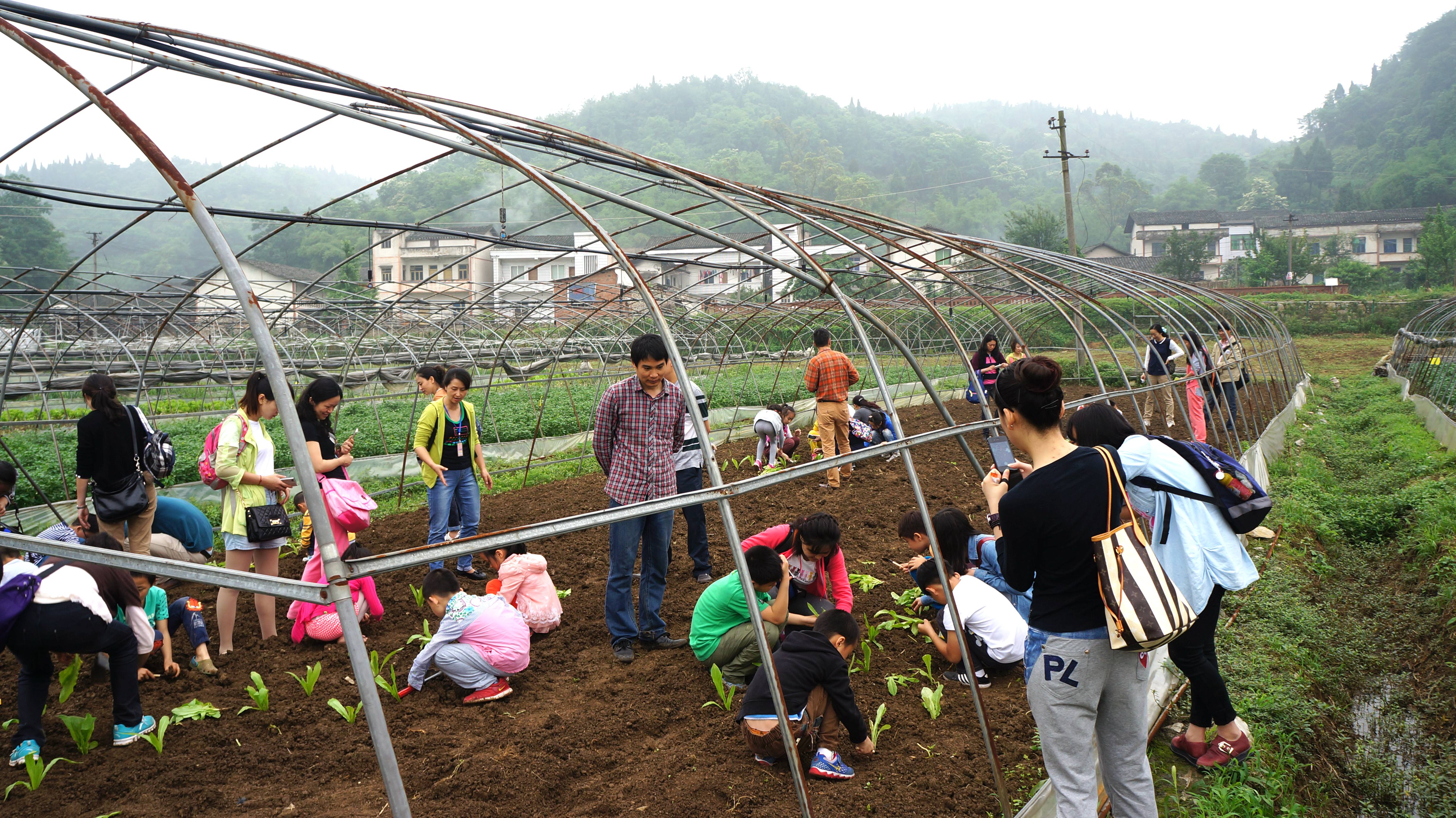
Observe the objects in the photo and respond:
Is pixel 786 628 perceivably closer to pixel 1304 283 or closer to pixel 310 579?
pixel 310 579

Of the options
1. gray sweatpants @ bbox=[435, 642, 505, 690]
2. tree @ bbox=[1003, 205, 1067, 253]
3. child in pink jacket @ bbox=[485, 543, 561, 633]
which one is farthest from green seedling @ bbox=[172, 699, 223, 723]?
tree @ bbox=[1003, 205, 1067, 253]

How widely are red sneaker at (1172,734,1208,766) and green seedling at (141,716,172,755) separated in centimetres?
489

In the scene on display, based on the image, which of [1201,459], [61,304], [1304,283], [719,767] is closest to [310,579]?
[719,767]

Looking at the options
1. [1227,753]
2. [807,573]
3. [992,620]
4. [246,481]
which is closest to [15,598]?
[246,481]

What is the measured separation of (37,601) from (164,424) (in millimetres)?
13578

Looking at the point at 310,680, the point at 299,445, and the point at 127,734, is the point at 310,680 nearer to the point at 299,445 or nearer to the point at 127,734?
the point at 127,734

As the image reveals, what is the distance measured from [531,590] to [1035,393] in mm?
3764

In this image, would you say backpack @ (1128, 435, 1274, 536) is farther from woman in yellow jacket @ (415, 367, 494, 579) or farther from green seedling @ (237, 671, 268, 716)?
woman in yellow jacket @ (415, 367, 494, 579)

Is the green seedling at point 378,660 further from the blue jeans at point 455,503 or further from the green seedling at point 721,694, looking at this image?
the green seedling at point 721,694

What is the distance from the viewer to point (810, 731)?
12.1 ft

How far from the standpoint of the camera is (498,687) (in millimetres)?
4469

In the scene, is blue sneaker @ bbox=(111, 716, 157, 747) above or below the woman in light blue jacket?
below

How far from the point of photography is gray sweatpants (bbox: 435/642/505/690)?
14.4 ft

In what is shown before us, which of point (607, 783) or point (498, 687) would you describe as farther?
point (498, 687)
